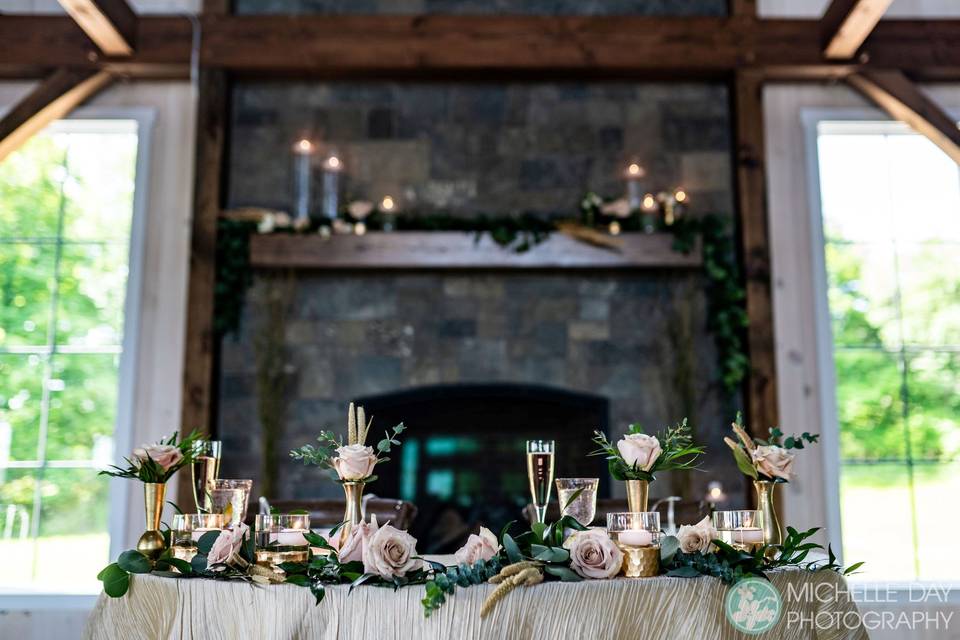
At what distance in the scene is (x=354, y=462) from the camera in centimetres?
168

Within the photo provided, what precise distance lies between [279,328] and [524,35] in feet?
6.40

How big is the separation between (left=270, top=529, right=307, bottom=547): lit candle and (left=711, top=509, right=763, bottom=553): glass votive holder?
815 millimetres

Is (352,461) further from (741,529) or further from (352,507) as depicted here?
(741,529)

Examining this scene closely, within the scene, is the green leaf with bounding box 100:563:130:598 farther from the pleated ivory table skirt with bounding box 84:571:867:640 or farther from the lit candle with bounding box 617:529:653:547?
the lit candle with bounding box 617:529:653:547

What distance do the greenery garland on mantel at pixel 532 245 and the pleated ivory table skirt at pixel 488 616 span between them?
2.79 meters

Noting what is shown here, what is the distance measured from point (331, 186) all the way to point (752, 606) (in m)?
3.45

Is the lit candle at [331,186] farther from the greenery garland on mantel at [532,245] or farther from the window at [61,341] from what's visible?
the window at [61,341]

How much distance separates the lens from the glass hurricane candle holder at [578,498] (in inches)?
68.4

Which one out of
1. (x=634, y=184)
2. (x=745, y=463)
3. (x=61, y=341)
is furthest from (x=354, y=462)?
(x=61, y=341)

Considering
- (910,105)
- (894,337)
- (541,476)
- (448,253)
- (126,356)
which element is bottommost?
(541,476)

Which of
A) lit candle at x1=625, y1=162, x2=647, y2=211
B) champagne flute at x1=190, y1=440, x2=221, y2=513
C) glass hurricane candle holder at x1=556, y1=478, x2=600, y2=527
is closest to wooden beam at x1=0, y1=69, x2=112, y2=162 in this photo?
lit candle at x1=625, y1=162, x2=647, y2=211

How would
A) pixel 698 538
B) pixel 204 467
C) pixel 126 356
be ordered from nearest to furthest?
pixel 698 538, pixel 204 467, pixel 126 356

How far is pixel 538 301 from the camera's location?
445cm

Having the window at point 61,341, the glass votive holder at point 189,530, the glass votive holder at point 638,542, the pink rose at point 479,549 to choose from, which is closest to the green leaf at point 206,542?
the glass votive holder at point 189,530
